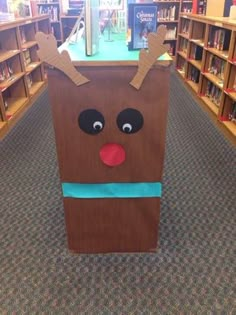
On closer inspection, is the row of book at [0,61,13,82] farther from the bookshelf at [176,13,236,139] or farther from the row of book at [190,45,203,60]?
the row of book at [190,45,203,60]

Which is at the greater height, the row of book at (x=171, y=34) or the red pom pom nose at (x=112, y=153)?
the row of book at (x=171, y=34)

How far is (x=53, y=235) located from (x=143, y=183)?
29.2 inches

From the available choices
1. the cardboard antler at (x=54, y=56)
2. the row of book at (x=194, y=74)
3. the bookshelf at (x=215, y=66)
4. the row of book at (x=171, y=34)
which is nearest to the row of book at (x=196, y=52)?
the bookshelf at (x=215, y=66)

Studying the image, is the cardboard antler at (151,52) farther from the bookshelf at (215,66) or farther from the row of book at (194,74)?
the row of book at (194,74)

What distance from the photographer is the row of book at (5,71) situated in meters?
3.60

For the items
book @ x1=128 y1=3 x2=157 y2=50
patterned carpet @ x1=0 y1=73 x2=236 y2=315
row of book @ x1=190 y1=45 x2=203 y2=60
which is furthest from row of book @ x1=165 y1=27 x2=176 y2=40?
A: book @ x1=128 y1=3 x2=157 y2=50

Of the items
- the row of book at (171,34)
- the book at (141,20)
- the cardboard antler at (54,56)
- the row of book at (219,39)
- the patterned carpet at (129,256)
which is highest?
the book at (141,20)

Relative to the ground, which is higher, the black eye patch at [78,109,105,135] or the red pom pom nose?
the black eye patch at [78,109,105,135]

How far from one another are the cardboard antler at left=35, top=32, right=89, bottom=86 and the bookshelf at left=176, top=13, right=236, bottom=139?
2.28 metres

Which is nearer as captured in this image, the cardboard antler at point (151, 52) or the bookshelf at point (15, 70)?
the cardboard antler at point (151, 52)

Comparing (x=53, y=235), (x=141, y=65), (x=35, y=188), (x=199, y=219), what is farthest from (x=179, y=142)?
(x=141, y=65)

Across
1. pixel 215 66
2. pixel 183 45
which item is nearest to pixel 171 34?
pixel 183 45

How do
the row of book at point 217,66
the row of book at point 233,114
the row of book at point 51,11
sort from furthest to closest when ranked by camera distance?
1. the row of book at point 51,11
2. the row of book at point 217,66
3. the row of book at point 233,114

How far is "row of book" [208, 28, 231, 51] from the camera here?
3592mm
